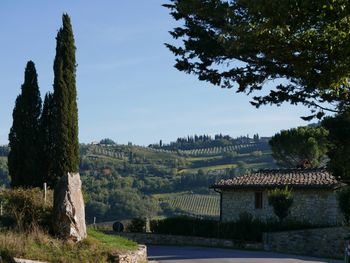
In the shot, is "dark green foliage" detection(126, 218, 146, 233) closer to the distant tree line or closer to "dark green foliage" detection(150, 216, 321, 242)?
"dark green foliage" detection(150, 216, 321, 242)

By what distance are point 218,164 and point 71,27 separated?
97.1m

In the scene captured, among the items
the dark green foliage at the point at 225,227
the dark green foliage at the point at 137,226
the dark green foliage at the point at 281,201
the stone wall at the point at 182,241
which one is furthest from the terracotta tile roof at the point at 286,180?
the stone wall at the point at 182,241

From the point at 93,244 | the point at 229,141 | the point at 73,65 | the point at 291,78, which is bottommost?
the point at 93,244

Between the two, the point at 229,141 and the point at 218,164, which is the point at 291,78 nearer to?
the point at 218,164

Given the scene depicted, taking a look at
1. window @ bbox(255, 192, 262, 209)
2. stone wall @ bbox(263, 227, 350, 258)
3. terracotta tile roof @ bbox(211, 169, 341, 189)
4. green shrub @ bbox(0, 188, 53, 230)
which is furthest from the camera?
window @ bbox(255, 192, 262, 209)

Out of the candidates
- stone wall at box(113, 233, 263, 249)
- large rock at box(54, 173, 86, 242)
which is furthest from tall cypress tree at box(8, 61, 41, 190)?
stone wall at box(113, 233, 263, 249)

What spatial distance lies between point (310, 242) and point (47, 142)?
45.7 feet

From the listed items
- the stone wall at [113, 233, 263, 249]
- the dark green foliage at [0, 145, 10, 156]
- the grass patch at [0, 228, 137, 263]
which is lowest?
the stone wall at [113, 233, 263, 249]

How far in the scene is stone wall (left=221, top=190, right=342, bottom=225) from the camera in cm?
3425

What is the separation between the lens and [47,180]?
78.2 feet

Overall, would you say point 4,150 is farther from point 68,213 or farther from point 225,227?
point 68,213

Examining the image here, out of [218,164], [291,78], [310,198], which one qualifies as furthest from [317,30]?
[218,164]

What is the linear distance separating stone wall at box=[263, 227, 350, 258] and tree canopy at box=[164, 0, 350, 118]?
1602cm

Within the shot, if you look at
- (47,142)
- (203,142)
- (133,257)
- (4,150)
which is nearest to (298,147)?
(47,142)
